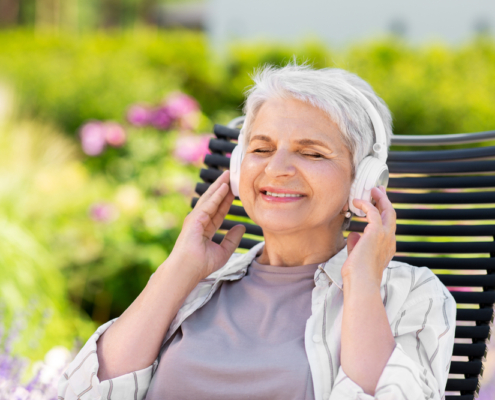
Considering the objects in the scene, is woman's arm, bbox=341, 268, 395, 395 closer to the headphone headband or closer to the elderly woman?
the elderly woman

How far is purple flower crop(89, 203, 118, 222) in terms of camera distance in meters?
4.73

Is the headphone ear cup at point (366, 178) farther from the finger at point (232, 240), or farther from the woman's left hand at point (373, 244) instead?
the finger at point (232, 240)

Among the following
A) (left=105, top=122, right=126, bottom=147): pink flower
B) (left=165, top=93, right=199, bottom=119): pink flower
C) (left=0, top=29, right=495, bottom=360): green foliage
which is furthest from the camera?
(left=105, top=122, right=126, bottom=147): pink flower

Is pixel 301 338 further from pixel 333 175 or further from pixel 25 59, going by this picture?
pixel 25 59

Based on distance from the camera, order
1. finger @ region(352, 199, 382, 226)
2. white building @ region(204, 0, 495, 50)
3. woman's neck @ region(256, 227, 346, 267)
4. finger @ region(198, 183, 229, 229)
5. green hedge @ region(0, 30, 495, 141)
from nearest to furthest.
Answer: finger @ region(352, 199, 382, 226) < woman's neck @ region(256, 227, 346, 267) < finger @ region(198, 183, 229, 229) < green hedge @ region(0, 30, 495, 141) < white building @ region(204, 0, 495, 50)

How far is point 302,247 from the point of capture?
84.1 inches

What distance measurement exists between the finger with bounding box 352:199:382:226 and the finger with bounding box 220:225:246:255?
62 cm

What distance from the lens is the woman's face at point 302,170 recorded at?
197 cm

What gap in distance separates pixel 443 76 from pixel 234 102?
3.88m

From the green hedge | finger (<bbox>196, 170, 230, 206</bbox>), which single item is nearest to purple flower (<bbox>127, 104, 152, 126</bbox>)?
the green hedge

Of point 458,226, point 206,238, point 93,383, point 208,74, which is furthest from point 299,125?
point 208,74

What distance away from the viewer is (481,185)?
2389 millimetres

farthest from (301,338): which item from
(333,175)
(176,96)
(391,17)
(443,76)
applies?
(391,17)

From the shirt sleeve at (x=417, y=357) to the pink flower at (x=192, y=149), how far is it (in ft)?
9.63
